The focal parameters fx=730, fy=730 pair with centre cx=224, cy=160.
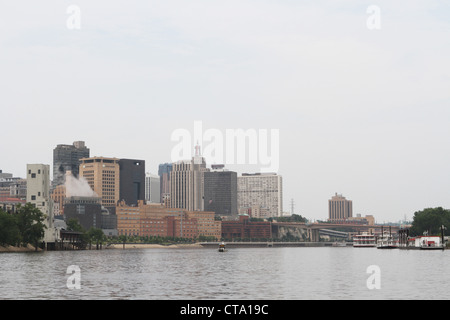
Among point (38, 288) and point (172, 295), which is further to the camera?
point (38, 288)

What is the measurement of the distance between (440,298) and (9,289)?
47235mm

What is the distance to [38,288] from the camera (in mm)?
85000

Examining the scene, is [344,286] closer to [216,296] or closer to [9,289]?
[216,296]

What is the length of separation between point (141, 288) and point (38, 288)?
39.1 feet

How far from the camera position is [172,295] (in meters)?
76.7

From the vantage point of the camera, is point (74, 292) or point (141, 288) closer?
point (74, 292)
